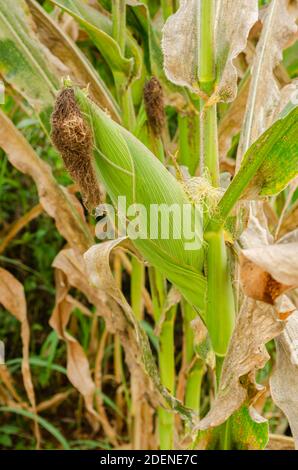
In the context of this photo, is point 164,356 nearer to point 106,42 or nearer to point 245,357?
point 245,357

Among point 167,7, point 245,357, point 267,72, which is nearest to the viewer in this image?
point 245,357

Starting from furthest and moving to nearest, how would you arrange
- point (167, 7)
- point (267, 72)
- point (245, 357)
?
point (167, 7), point (267, 72), point (245, 357)

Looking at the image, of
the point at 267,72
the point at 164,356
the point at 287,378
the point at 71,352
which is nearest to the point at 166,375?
the point at 164,356

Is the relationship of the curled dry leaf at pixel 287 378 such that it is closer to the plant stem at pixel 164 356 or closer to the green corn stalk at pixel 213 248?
the green corn stalk at pixel 213 248

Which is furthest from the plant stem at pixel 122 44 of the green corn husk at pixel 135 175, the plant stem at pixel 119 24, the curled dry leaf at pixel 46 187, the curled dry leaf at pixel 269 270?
the curled dry leaf at pixel 269 270

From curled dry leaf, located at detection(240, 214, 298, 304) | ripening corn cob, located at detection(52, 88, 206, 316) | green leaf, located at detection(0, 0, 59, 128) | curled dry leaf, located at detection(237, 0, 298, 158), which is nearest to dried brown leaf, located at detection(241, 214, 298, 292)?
curled dry leaf, located at detection(240, 214, 298, 304)
